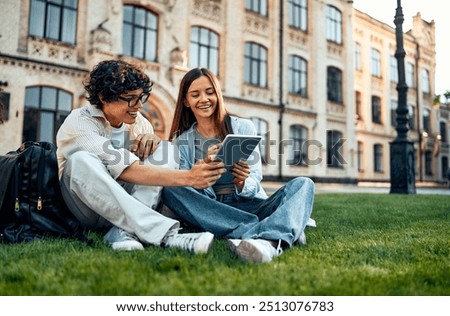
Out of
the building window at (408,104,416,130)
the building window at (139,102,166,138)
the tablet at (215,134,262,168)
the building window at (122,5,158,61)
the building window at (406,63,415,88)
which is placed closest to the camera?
the tablet at (215,134,262,168)

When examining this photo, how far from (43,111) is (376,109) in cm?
2025

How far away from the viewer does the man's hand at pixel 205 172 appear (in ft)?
7.75

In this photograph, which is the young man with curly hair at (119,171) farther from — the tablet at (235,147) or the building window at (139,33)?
the building window at (139,33)

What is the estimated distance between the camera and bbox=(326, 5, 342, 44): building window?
20.5m

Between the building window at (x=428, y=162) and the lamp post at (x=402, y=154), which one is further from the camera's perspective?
the building window at (x=428, y=162)

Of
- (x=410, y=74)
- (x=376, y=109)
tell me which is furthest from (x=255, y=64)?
(x=410, y=74)

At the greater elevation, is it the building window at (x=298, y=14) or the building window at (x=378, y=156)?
the building window at (x=298, y=14)

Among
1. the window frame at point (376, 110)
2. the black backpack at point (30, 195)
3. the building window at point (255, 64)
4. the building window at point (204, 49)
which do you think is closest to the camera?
the black backpack at point (30, 195)

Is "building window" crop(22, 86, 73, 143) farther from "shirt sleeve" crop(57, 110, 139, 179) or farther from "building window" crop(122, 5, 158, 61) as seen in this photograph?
"shirt sleeve" crop(57, 110, 139, 179)

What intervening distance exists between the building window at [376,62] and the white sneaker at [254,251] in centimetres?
2551

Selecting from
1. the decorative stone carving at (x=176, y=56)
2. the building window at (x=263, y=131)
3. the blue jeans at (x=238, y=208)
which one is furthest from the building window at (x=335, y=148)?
the blue jeans at (x=238, y=208)

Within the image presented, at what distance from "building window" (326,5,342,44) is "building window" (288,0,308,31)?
172cm

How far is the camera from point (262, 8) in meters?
17.7

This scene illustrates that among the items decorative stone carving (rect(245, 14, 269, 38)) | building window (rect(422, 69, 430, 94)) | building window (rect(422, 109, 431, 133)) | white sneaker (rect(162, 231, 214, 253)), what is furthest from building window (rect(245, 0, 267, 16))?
building window (rect(422, 109, 431, 133))
